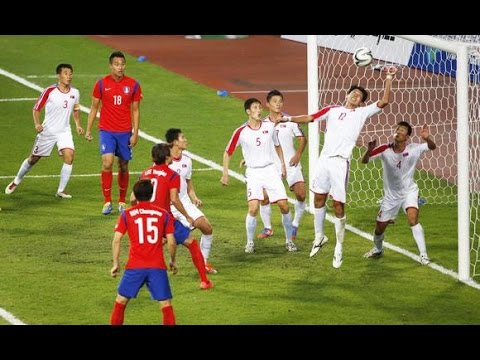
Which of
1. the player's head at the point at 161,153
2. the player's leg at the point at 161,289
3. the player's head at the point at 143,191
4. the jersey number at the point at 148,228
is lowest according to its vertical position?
the player's leg at the point at 161,289

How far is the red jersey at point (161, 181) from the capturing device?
1390cm

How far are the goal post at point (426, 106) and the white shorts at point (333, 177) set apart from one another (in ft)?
4.55

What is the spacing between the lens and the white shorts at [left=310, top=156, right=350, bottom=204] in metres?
15.7

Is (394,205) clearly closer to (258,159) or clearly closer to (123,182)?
(258,159)

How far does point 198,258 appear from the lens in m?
14.6

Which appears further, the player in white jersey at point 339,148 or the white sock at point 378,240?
the white sock at point 378,240

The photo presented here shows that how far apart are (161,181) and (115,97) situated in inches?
180

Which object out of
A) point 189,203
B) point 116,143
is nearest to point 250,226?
point 189,203

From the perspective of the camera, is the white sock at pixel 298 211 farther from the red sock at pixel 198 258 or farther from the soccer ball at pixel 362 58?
the red sock at pixel 198 258

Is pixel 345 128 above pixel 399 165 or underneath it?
above

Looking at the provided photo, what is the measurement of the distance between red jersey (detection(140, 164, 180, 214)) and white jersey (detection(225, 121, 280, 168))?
2.33 metres

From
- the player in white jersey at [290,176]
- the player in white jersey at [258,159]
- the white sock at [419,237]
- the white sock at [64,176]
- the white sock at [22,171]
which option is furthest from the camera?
the white sock at [22,171]

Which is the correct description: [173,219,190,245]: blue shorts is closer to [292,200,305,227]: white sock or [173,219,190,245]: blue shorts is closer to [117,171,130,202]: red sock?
[292,200,305,227]: white sock

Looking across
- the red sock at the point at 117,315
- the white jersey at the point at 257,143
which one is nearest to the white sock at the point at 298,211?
the white jersey at the point at 257,143
